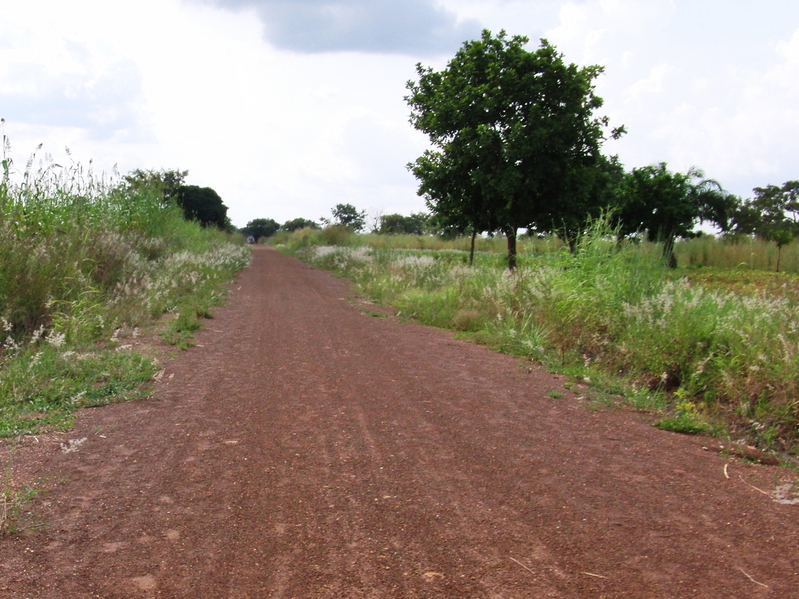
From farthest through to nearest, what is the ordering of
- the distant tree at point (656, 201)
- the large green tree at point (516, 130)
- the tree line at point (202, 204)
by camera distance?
the tree line at point (202, 204) → the distant tree at point (656, 201) → the large green tree at point (516, 130)

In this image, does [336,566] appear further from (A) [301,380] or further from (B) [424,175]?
(B) [424,175]

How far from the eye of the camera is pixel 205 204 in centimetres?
5625

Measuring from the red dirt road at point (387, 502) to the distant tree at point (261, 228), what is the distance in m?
122

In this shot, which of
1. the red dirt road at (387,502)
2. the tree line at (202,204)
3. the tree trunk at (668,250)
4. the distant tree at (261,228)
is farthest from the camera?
the distant tree at (261,228)

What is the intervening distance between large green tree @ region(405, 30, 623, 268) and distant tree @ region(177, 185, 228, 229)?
125 ft

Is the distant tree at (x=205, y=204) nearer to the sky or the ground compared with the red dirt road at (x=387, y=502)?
nearer to the sky

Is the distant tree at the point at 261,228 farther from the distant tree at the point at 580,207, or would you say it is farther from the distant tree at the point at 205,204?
the distant tree at the point at 580,207

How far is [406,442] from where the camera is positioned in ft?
16.5

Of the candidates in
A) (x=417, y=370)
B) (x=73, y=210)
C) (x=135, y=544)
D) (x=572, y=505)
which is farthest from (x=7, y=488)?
(x=73, y=210)

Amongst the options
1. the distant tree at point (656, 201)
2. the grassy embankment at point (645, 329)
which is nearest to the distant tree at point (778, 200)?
the distant tree at point (656, 201)

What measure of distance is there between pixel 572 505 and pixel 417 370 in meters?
3.85

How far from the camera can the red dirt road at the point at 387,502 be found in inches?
120

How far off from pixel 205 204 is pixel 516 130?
43.2 m

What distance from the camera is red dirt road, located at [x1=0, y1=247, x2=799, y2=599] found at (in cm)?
305
